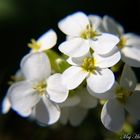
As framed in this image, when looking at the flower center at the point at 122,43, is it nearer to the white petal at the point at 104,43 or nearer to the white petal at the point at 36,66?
the white petal at the point at 104,43

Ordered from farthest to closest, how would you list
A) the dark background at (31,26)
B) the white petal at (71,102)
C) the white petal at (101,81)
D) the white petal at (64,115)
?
the dark background at (31,26) < the white petal at (64,115) < the white petal at (71,102) < the white petal at (101,81)

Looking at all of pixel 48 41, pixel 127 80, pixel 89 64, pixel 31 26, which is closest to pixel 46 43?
pixel 48 41

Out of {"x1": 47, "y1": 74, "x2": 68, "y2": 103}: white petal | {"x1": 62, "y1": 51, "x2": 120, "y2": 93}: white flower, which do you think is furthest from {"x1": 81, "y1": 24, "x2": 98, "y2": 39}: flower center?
{"x1": 47, "y1": 74, "x2": 68, "y2": 103}: white petal

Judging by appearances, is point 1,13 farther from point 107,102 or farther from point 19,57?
point 107,102

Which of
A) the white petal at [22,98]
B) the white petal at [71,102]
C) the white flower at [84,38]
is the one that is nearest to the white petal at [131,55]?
the white flower at [84,38]

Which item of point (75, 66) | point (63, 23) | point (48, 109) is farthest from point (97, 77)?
point (63, 23)
